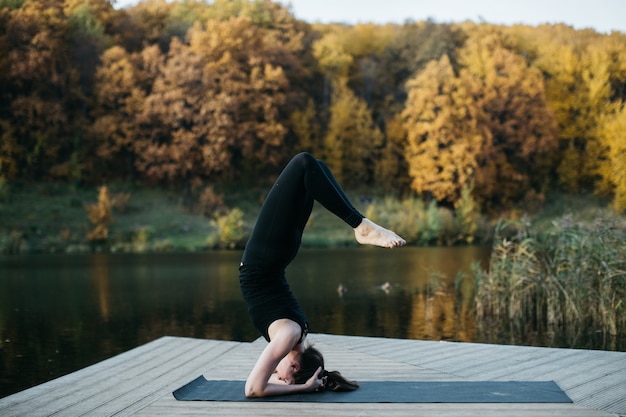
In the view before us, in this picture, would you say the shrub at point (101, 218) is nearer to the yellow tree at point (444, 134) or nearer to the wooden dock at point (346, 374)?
the yellow tree at point (444, 134)

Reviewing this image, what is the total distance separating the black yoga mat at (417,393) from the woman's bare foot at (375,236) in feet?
2.64

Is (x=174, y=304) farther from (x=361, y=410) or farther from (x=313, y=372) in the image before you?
(x=361, y=410)

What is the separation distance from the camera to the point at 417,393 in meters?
3.75

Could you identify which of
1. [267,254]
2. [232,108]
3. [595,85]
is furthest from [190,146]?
[267,254]

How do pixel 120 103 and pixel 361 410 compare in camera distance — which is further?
pixel 120 103

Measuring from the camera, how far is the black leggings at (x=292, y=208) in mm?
3529

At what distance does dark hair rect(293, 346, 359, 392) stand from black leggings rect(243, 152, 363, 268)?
524 mm

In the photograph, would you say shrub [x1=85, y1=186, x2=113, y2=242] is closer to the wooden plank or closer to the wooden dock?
the wooden dock

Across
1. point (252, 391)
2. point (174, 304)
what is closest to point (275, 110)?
point (174, 304)

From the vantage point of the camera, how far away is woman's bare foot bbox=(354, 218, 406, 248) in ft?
11.7

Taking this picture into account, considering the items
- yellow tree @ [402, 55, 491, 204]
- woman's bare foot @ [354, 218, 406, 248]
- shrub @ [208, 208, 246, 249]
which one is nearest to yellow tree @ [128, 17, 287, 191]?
yellow tree @ [402, 55, 491, 204]

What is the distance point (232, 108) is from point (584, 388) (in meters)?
23.4

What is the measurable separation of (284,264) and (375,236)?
20.9 inches

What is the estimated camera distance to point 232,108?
26438 millimetres
